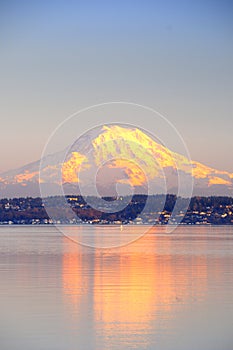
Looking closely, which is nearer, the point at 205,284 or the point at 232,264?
the point at 205,284

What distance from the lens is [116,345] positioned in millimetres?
18203

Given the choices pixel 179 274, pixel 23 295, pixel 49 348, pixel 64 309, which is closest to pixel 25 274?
pixel 179 274

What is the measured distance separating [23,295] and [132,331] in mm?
8119

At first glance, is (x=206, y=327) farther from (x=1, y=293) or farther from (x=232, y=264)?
(x=232, y=264)

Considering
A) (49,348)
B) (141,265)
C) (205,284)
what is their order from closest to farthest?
(49,348), (205,284), (141,265)

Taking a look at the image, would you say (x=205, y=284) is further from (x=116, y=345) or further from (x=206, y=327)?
(x=116, y=345)

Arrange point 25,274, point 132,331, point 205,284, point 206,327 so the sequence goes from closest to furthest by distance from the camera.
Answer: point 132,331 < point 206,327 < point 205,284 < point 25,274

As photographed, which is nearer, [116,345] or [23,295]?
[116,345]

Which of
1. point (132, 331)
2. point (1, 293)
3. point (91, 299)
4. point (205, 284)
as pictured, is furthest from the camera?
point (205, 284)

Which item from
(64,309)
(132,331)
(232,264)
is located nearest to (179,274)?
(232,264)

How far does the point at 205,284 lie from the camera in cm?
3219

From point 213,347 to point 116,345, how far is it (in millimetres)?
2124

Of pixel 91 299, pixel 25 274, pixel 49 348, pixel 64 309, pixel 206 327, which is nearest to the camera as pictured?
pixel 49 348

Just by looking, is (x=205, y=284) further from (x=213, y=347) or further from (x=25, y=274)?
(x=213, y=347)
